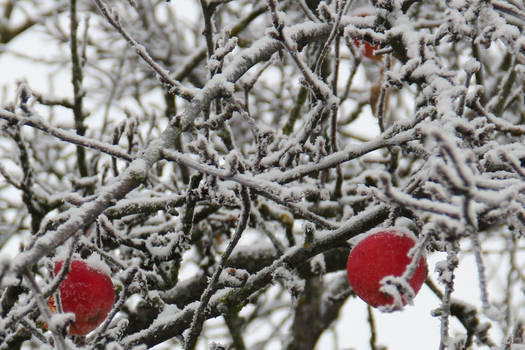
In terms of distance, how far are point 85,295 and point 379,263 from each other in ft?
2.96

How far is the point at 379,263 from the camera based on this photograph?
62.6 inches

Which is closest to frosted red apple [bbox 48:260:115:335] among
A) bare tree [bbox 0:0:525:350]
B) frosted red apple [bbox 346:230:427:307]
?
bare tree [bbox 0:0:525:350]

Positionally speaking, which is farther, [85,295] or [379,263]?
[85,295]

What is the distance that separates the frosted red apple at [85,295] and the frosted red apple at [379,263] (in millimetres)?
782

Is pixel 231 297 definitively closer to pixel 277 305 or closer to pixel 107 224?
pixel 107 224

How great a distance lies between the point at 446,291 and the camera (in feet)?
4.13

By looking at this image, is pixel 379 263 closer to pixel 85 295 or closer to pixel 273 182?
pixel 273 182

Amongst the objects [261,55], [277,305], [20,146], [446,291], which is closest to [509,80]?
[261,55]

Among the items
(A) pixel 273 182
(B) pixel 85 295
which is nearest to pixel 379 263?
(A) pixel 273 182

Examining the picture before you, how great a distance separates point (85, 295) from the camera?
174cm

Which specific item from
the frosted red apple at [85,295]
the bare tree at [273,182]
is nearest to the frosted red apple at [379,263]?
the bare tree at [273,182]

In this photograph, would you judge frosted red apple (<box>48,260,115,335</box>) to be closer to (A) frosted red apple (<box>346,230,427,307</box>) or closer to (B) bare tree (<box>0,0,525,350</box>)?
(B) bare tree (<box>0,0,525,350</box>)

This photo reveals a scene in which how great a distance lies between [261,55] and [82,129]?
1.68 meters

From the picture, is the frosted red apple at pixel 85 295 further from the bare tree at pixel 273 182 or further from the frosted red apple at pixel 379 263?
the frosted red apple at pixel 379 263
